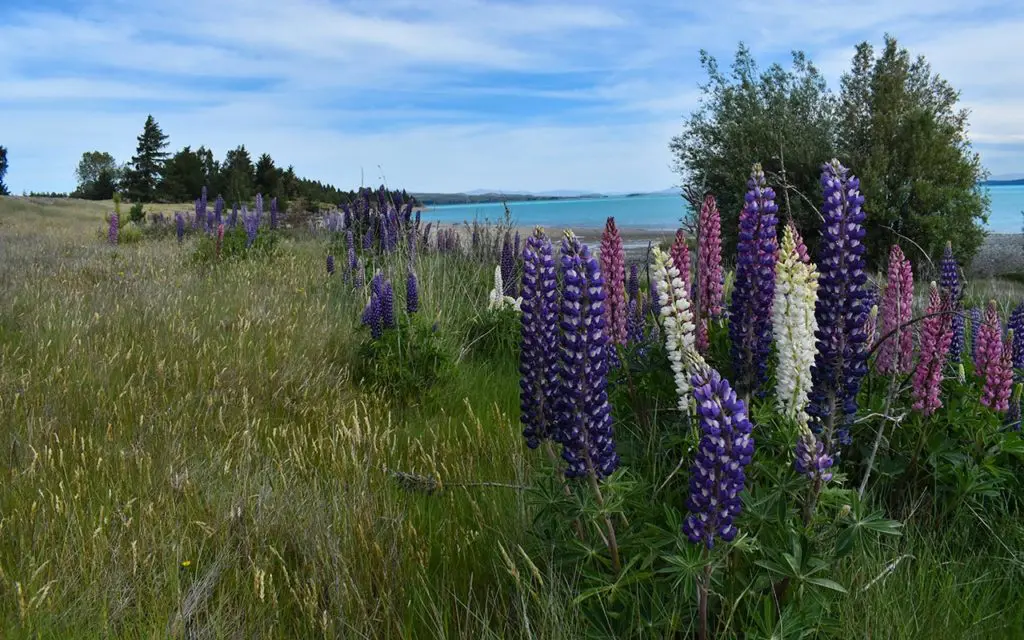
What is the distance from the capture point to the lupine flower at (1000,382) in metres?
3.53

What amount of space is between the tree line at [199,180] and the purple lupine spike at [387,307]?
966 inches

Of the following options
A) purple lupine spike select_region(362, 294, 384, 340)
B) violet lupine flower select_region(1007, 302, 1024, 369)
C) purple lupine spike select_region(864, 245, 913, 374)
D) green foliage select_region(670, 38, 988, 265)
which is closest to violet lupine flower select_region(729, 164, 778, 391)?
purple lupine spike select_region(864, 245, 913, 374)

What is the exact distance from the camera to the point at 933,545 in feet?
10.4

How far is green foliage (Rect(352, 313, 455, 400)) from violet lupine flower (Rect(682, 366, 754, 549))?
386 cm

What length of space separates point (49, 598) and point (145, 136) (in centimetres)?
6632

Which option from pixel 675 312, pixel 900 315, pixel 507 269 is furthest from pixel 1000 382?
pixel 507 269

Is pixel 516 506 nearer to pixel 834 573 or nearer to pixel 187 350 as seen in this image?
pixel 834 573

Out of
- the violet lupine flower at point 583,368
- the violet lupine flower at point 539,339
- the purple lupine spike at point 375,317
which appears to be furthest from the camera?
the purple lupine spike at point 375,317

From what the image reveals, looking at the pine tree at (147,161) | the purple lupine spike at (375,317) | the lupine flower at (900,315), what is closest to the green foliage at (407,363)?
the purple lupine spike at (375,317)

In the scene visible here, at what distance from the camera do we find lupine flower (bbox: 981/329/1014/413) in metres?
3.53

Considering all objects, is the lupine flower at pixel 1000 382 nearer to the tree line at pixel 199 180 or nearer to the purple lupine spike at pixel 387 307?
the purple lupine spike at pixel 387 307

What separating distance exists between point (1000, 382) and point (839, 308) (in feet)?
5.12

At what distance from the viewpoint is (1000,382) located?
356cm

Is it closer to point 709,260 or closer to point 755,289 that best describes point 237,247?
point 709,260
